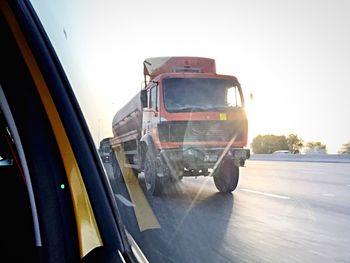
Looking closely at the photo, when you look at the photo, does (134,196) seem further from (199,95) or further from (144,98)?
(144,98)

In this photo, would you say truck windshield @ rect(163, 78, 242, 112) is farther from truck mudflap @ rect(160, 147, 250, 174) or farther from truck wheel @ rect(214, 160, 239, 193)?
truck wheel @ rect(214, 160, 239, 193)

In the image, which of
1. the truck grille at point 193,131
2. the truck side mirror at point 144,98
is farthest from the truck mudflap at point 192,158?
the truck side mirror at point 144,98

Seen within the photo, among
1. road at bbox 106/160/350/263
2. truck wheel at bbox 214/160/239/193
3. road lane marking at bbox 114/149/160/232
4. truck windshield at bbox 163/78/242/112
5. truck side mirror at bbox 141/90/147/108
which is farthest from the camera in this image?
truck side mirror at bbox 141/90/147/108

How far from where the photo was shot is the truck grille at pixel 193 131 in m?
8.88

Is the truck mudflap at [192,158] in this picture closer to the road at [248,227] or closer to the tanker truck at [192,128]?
the tanker truck at [192,128]

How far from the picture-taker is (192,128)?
8.95m

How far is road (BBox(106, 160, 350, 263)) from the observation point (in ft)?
13.4

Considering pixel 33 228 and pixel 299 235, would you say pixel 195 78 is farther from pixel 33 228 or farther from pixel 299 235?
pixel 33 228

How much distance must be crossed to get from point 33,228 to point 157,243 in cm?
312

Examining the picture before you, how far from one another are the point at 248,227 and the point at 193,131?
12.2 feet

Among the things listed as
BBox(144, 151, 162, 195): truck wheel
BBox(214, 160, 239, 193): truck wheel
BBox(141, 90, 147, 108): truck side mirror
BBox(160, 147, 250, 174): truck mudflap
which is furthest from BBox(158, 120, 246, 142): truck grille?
BBox(141, 90, 147, 108): truck side mirror

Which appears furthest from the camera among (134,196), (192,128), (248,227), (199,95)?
(199,95)

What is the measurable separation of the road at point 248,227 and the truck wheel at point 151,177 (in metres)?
0.23

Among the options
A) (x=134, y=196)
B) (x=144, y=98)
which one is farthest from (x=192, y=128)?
(x=134, y=196)
